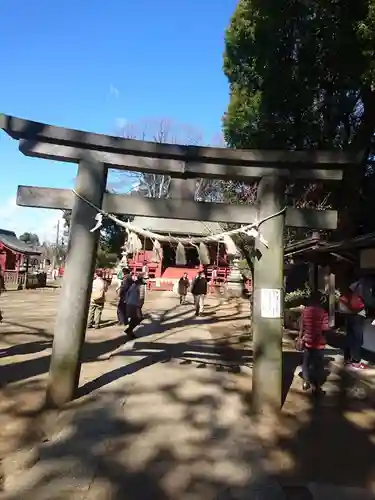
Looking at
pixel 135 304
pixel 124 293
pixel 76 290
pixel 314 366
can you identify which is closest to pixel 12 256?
pixel 124 293

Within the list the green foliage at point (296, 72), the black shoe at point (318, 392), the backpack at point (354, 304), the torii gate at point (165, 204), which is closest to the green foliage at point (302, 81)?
the green foliage at point (296, 72)

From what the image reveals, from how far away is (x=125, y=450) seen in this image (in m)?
4.42

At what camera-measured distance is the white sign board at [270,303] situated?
230 inches

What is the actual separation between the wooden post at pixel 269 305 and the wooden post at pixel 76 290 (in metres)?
2.17

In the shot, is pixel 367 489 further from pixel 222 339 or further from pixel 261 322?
pixel 222 339

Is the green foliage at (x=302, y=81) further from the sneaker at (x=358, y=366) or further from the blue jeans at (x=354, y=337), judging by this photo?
the sneaker at (x=358, y=366)

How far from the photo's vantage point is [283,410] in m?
5.78

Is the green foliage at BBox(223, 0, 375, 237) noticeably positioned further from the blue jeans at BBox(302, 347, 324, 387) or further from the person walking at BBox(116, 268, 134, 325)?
the blue jeans at BBox(302, 347, 324, 387)

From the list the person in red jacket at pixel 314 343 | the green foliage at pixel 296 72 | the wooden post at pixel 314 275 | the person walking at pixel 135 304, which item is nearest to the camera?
the person in red jacket at pixel 314 343

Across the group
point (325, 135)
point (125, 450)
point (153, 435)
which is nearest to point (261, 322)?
point (153, 435)

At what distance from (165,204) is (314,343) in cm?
296

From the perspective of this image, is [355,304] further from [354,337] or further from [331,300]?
[331,300]

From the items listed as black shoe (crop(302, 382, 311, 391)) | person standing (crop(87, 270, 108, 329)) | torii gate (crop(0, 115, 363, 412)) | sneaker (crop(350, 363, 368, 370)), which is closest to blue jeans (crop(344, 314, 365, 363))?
sneaker (crop(350, 363, 368, 370))

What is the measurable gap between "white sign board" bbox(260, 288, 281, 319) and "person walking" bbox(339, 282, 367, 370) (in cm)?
268
